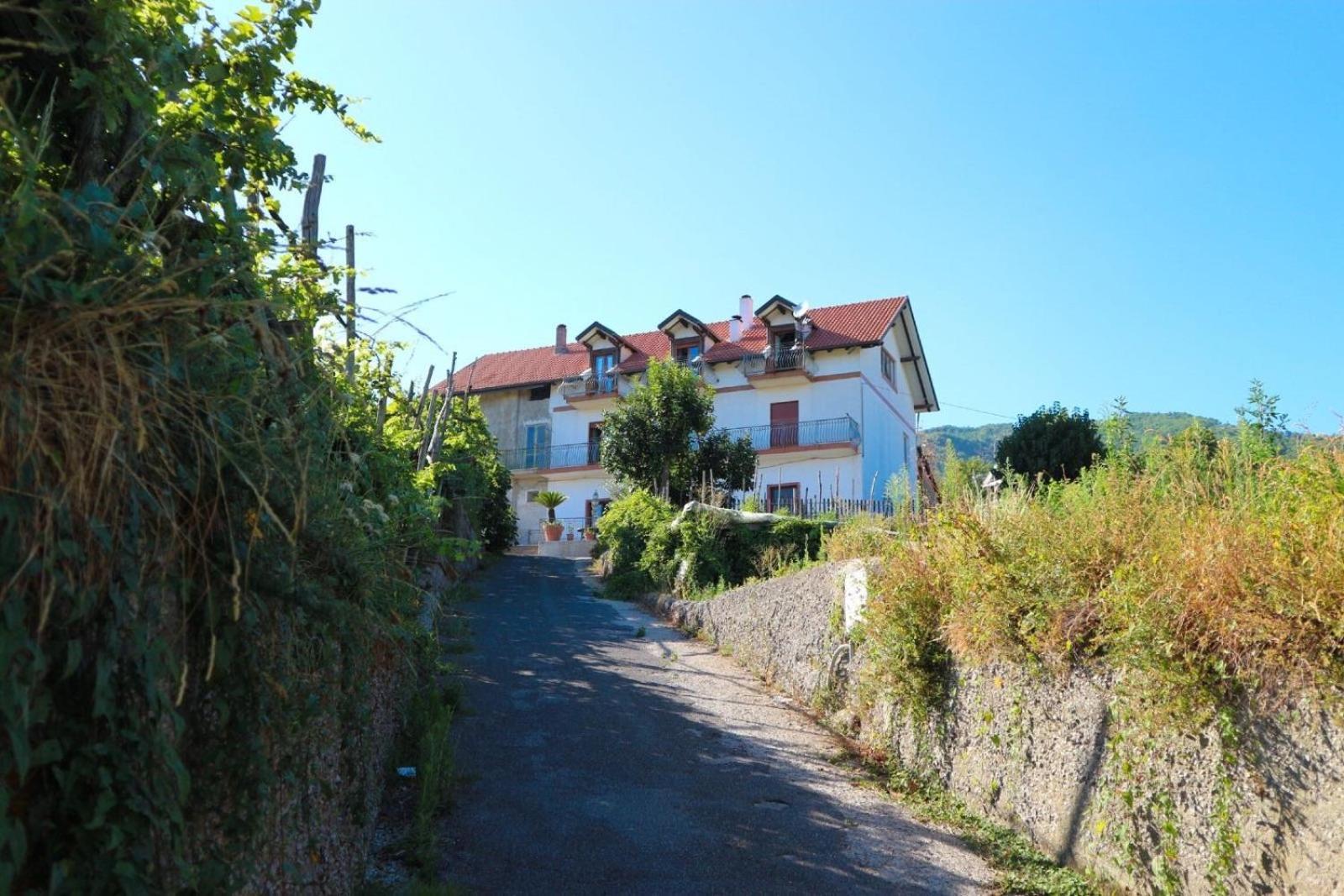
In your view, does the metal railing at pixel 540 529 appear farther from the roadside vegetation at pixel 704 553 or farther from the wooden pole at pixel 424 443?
the wooden pole at pixel 424 443

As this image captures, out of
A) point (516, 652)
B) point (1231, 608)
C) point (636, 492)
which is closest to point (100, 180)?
point (1231, 608)

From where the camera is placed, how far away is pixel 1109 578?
6.84m

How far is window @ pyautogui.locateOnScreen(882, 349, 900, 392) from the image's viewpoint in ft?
128

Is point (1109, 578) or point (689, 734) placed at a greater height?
point (1109, 578)

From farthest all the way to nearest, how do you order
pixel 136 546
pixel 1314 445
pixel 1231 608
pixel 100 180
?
pixel 1314 445 → pixel 1231 608 → pixel 100 180 → pixel 136 546

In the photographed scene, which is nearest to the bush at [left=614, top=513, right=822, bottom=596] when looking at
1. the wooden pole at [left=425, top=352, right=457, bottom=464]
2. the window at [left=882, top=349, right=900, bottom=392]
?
the wooden pole at [left=425, top=352, right=457, bottom=464]

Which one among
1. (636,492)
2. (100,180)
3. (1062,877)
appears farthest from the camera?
(636,492)

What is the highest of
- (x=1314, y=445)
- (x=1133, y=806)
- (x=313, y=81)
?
(x=313, y=81)

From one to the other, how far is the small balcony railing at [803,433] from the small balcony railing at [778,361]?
190 centimetres

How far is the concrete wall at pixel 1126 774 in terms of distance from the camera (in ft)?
16.9

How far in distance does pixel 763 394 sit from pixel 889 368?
489 cm

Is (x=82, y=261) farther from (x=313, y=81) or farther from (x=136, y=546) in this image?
(x=313, y=81)

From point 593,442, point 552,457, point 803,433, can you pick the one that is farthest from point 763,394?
point 552,457

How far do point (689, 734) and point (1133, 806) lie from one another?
4.89 meters
